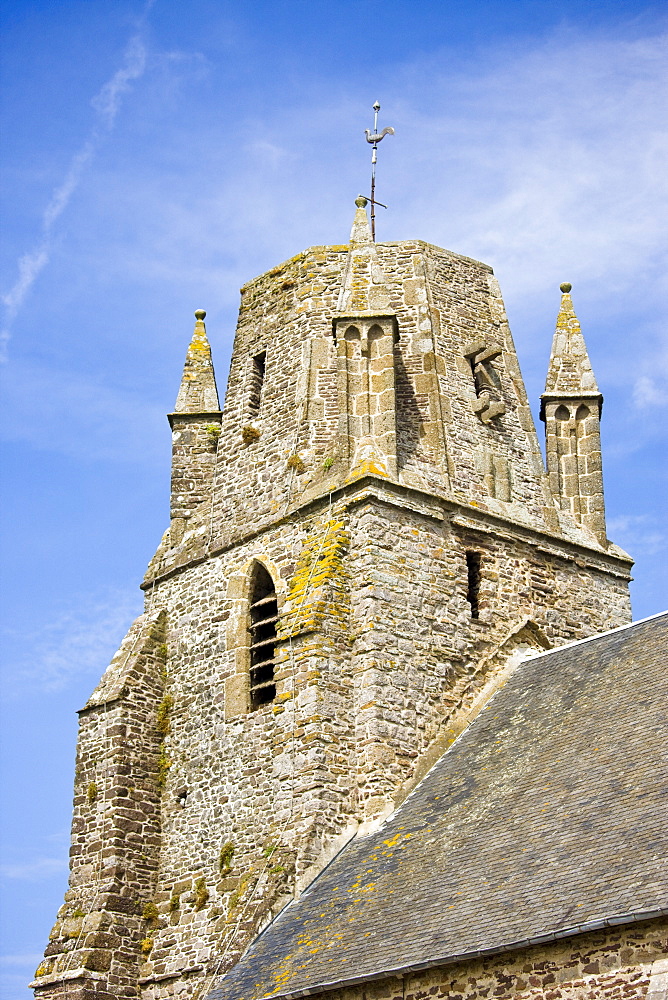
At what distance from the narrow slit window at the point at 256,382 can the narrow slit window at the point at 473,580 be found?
414 cm

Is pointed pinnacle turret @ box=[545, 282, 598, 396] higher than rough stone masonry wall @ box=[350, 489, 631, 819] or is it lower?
higher

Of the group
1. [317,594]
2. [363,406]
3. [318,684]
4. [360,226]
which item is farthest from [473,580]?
[360,226]

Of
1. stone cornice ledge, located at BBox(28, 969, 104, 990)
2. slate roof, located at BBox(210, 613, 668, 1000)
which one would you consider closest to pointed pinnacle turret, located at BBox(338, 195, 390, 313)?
slate roof, located at BBox(210, 613, 668, 1000)

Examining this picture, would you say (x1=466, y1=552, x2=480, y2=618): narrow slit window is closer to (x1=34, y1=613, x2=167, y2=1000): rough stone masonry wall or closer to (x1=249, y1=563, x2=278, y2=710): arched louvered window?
(x1=249, y1=563, x2=278, y2=710): arched louvered window

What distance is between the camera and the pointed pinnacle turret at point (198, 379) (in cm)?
2266

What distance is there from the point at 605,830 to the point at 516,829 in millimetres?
1332

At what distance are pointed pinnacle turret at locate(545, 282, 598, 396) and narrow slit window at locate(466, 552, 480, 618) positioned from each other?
357 cm

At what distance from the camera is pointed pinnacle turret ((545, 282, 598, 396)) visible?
21.8 m

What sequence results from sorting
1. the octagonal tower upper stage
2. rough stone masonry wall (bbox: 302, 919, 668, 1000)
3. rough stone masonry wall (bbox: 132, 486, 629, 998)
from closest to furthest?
1. rough stone masonry wall (bbox: 302, 919, 668, 1000)
2. rough stone masonry wall (bbox: 132, 486, 629, 998)
3. the octagonal tower upper stage

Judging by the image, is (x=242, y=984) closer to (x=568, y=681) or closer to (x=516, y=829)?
(x=516, y=829)

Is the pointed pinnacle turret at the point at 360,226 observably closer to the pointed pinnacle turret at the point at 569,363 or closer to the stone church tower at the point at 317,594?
the stone church tower at the point at 317,594

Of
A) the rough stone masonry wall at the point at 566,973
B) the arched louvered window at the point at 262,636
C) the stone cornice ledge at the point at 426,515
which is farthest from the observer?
the arched louvered window at the point at 262,636

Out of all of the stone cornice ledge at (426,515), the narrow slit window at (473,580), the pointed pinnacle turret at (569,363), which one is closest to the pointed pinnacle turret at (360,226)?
the pointed pinnacle turret at (569,363)

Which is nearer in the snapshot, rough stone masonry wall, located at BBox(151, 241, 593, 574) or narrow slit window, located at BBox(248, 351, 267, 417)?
rough stone masonry wall, located at BBox(151, 241, 593, 574)
